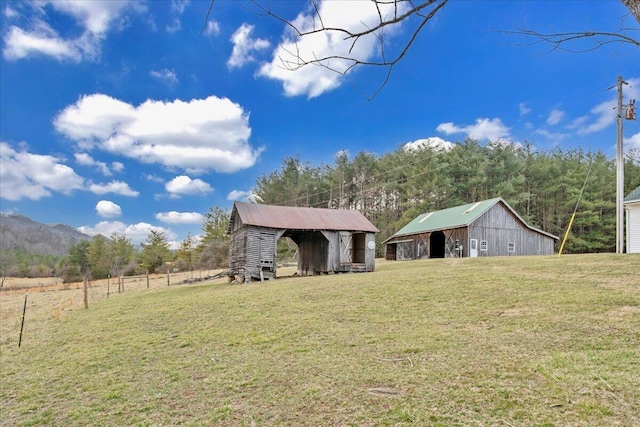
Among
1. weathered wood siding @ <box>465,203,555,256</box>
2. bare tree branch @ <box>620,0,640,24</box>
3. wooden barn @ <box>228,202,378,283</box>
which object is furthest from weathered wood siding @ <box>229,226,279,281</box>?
bare tree branch @ <box>620,0,640,24</box>

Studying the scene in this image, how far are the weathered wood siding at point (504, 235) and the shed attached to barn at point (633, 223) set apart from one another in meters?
10.3

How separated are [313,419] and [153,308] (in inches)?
452

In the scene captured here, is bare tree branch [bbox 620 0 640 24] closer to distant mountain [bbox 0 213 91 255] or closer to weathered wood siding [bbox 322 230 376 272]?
weathered wood siding [bbox 322 230 376 272]

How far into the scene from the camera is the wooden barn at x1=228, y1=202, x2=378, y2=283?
2145cm

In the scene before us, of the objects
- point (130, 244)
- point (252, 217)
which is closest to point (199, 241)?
point (130, 244)

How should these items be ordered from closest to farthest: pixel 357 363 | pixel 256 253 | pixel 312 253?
1. pixel 357 363
2. pixel 256 253
3. pixel 312 253

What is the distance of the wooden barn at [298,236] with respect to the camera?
70.4 feet

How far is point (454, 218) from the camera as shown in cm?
3178

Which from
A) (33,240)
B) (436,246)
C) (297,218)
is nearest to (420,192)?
(436,246)

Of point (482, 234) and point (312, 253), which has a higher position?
point (482, 234)

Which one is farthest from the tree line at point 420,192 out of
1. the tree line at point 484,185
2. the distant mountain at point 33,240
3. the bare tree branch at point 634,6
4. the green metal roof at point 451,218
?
the bare tree branch at point 634,6

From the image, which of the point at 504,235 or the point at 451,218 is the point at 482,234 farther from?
the point at 451,218

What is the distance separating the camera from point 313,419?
4.34 m

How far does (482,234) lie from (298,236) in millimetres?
14679
